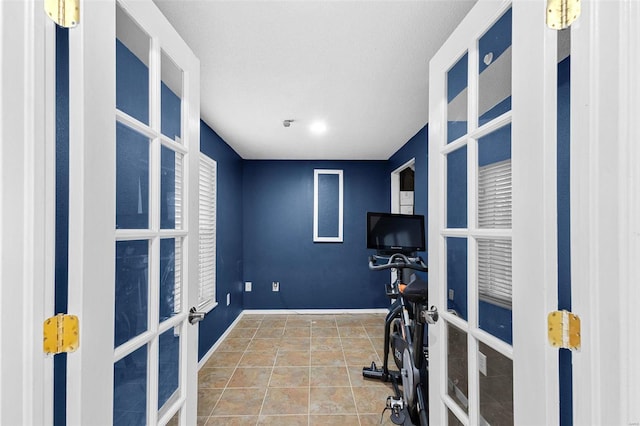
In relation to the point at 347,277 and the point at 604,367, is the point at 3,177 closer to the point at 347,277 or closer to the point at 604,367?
the point at 604,367

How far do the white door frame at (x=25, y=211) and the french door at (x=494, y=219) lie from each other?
1.25m

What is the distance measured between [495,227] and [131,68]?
4.44 ft

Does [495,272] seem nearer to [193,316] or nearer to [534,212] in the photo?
[534,212]

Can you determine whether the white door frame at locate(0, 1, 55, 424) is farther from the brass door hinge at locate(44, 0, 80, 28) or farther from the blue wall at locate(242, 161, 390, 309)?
the blue wall at locate(242, 161, 390, 309)

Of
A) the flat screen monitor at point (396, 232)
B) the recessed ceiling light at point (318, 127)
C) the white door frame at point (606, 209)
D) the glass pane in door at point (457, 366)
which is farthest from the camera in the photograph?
the recessed ceiling light at point (318, 127)

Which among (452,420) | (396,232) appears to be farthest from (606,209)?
A: (396,232)

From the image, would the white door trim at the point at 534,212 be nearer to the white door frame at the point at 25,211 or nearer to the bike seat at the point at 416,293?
the bike seat at the point at 416,293

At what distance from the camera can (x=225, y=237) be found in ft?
12.0

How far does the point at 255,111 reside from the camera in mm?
2539

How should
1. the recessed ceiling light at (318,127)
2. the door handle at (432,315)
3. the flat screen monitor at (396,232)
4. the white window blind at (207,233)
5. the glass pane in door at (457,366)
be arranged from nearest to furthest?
the glass pane in door at (457,366), the door handle at (432,315), the flat screen monitor at (396,232), the recessed ceiling light at (318,127), the white window blind at (207,233)

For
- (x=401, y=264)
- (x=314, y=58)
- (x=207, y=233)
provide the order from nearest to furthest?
(x=314, y=58), (x=401, y=264), (x=207, y=233)

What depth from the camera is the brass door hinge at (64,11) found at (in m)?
0.70

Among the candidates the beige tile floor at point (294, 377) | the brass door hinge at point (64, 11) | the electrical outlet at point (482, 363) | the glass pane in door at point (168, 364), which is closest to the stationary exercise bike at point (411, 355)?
the beige tile floor at point (294, 377)

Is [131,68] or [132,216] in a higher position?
[131,68]
